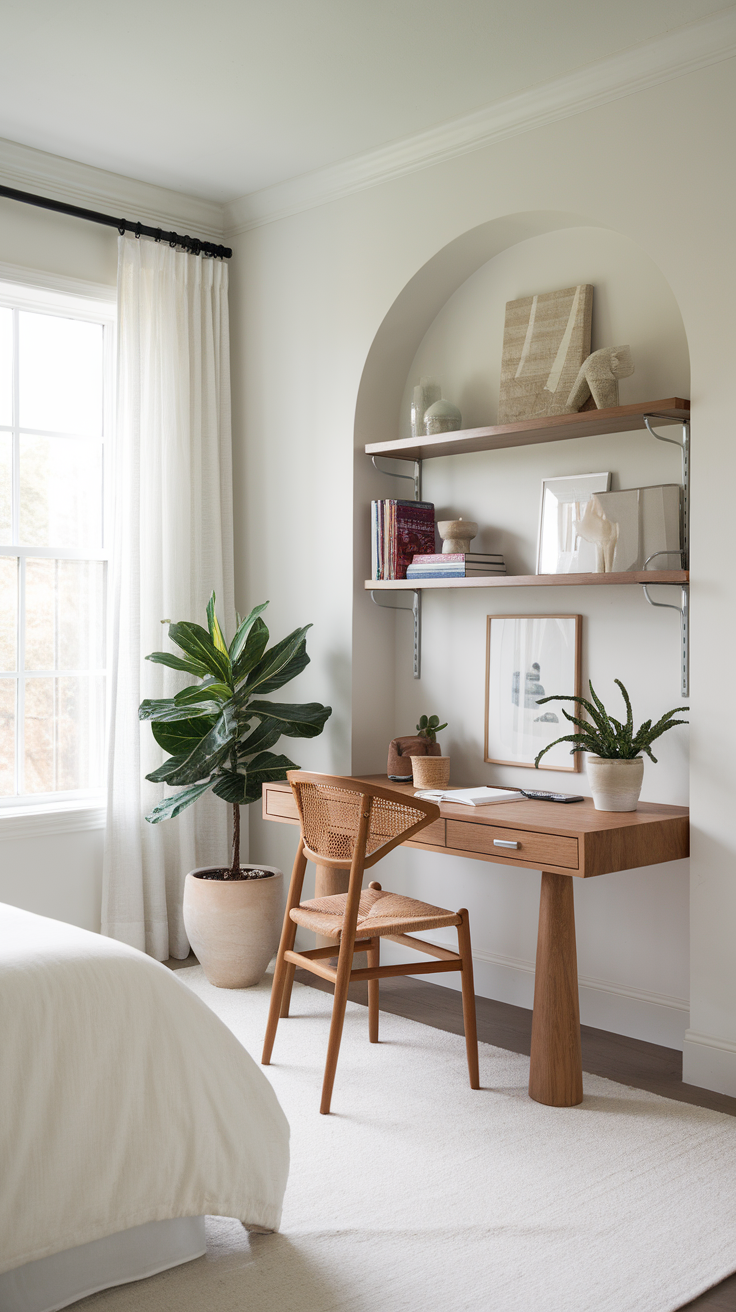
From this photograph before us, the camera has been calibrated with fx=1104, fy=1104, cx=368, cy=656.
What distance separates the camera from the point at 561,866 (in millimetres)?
2791

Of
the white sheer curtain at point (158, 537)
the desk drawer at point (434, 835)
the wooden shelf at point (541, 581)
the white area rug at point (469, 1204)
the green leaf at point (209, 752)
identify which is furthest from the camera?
the white sheer curtain at point (158, 537)

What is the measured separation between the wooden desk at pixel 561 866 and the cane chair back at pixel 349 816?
0.25 metres

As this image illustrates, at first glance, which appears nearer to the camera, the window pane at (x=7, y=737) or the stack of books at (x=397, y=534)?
the stack of books at (x=397, y=534)

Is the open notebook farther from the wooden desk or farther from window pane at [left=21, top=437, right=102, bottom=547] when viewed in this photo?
window pane at [left=21, top=437, right=102, bottom=547]

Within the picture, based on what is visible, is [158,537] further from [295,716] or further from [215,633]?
[295,716]

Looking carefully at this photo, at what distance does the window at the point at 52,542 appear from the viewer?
12.9ft

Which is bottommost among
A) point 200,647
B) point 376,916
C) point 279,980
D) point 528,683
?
point 279,980

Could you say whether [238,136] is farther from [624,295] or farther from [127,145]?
[624,295]

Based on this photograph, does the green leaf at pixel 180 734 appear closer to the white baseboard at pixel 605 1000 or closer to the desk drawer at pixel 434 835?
the desk drawer at pixel 434 835

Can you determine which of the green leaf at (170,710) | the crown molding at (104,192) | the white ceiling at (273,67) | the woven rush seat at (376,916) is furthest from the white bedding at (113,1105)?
the crown molding at (104,192)

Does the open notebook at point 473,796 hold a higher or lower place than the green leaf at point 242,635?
lower

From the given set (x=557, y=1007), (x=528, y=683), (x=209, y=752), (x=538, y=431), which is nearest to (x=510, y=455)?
(x=538, y=431)

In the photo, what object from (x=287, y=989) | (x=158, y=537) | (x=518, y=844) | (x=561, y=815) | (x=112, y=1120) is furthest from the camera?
(x=158, y=537)

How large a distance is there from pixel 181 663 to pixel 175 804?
18.9 inches
